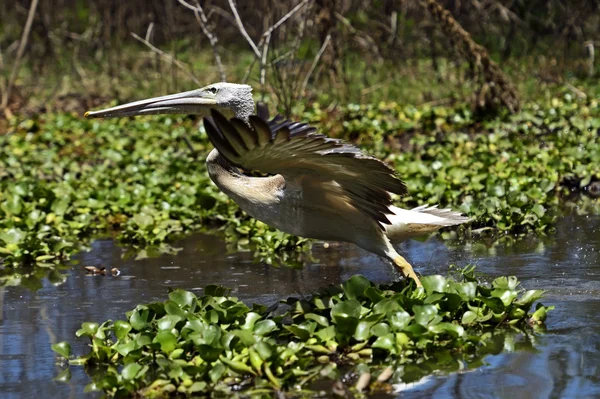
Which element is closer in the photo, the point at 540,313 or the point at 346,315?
the point at 346,315

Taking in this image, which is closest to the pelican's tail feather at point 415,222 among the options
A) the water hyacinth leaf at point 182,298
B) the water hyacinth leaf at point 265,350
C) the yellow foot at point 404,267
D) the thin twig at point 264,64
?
the yellow foot at point 404,267

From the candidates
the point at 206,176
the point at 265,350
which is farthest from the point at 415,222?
the point at 206,176

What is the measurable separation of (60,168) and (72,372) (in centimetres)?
574

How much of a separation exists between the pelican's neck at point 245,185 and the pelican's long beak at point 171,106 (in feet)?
1.51

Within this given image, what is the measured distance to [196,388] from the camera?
162 inches

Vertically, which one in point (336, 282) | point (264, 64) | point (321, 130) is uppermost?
point (264, 64)

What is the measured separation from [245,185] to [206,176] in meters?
3.75

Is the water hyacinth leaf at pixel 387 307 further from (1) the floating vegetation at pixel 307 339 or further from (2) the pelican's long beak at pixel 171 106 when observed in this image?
(2) the pelican's long beak at pixel 171 106

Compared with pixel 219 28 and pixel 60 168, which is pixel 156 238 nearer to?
pixel 60 168

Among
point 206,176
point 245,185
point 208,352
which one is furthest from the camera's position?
point 206,176

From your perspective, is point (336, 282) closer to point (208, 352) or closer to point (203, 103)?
point (203, 103)

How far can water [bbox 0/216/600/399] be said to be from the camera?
4.14 meters

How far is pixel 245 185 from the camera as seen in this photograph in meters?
5.51

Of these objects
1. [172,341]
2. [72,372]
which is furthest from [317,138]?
[72,372]
